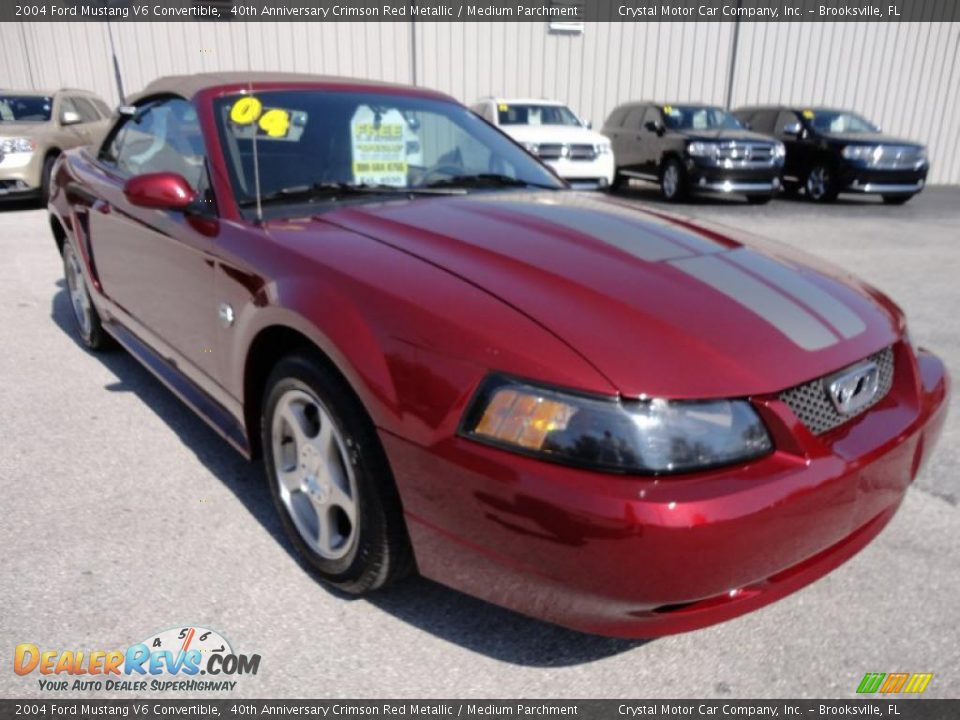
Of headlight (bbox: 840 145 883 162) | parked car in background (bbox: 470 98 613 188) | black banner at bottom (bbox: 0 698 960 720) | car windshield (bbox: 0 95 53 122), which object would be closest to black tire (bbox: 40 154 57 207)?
car windshield (bbox: 0 95 53 122)

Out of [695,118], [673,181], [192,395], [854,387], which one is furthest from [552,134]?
[854,387]

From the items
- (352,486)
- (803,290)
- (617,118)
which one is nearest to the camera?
(352,486)

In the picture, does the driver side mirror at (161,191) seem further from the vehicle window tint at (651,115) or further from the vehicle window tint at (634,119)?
the vehicle window tint at (634,119)

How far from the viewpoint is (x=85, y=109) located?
11703 mm

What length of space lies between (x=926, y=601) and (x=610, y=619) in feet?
4.01

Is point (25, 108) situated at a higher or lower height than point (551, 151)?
higher

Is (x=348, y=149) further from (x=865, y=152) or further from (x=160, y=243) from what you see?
(x=865, y=152)

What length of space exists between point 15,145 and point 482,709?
11044mm

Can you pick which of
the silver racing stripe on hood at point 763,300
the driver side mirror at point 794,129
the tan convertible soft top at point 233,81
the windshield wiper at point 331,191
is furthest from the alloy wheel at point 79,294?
the driver side mirror at point 794,129

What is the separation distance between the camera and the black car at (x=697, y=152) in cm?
1185

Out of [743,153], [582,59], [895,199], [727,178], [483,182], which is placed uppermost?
[582,59]

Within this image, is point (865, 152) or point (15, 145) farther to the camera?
point (865, 152)

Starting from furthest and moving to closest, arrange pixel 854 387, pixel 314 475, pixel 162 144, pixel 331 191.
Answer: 1. pixel 162 144
2. pixel 331 191
3. pixel 314 475
4. pixel 854 387

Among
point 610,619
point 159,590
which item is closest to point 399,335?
point 610,619
